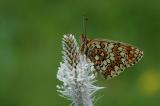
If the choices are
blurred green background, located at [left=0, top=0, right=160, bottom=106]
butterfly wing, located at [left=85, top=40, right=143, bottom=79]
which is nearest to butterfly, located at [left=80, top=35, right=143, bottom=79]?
butterfly wing, located at [left=85, top=40, right=143, bottom=79]

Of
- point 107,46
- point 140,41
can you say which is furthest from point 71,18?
point 107,46

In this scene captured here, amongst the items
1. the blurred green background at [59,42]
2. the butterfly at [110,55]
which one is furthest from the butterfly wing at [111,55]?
the blurred green background at [59,42]

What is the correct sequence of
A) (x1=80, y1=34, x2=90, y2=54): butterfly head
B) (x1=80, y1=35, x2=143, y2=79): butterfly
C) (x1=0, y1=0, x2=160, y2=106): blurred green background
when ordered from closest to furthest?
1. (x1=80, y1=34, x2=90, y2=54): butterfly head
2. (x1=80, y1=35, x2=143, y2=79): butterfly
3. (x1=0, y1=0, x2=160, y2=106): blurred green background

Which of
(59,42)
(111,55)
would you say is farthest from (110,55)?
(59,42)

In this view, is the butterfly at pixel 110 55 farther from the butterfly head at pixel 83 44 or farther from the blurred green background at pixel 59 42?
the blurred green background at pixel 59 42

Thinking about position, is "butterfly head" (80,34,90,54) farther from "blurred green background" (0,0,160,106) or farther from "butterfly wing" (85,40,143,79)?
"blurred green background" (0,0,160,106)

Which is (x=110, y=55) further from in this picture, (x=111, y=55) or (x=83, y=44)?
(x=83, y=44)

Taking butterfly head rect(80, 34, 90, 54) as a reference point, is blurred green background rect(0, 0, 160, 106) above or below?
above
